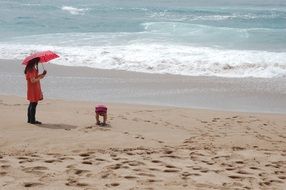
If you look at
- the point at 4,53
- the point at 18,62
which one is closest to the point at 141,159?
the point at 18,62

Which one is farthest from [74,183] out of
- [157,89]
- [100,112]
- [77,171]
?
[157,89]

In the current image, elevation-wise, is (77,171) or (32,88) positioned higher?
(32,88)

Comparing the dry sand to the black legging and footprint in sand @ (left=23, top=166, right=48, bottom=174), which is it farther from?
the black legging

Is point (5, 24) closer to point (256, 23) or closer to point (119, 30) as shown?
point (119, 30)

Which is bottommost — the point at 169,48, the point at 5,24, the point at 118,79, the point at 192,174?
the point at 192,174

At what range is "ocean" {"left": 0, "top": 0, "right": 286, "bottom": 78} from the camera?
15.0 m

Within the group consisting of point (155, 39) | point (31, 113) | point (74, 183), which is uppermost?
point (155, 39)

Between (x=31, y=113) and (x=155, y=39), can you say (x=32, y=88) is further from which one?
(x=155, y=39)

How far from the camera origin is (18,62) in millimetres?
15203

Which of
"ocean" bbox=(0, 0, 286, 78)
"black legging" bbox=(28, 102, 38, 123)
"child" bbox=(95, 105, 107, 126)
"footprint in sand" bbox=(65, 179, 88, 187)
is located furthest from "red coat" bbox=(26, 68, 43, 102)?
"ocean" bbox=(0, 0, 286, 78)

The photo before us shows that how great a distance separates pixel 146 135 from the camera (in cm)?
737

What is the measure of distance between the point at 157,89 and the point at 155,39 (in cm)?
1019

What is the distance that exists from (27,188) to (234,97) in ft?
24.5

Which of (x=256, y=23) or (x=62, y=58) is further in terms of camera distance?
(x=256, y=23)
